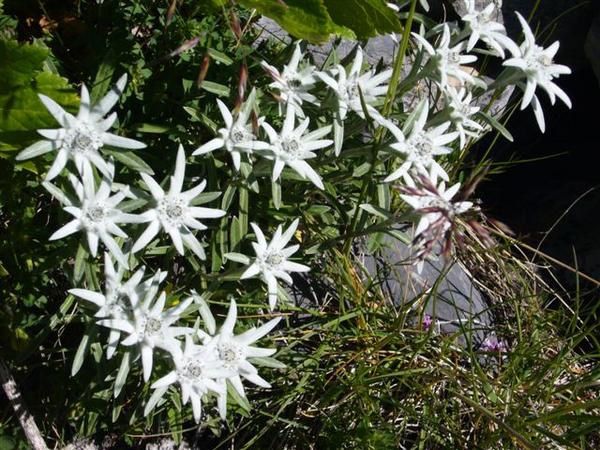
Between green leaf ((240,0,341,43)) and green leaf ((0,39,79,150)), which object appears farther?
green leaf ((240,0,341,43))

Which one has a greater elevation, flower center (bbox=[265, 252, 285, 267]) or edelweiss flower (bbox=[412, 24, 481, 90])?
edelweiss flower (bbox=[412, 24, 481, 90])

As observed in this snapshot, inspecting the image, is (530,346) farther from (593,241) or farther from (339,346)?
(593,241)

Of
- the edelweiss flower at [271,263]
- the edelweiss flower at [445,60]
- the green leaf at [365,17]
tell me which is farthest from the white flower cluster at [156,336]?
the edelweiss flower at [445,60]

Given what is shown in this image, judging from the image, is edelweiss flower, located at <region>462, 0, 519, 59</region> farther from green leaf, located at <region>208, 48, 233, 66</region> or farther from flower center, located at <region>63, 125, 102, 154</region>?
flower center, located at <region>63, 125, 102, 154</region>

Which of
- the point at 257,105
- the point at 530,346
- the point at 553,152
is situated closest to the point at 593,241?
the point at 553,152

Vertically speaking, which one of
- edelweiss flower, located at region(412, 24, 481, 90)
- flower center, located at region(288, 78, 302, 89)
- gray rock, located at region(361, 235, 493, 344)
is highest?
edelweiss flower, located at region(412, 24, 481, 90)

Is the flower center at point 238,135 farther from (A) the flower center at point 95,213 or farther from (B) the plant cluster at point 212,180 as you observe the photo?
(A) the flower center at point 95,213

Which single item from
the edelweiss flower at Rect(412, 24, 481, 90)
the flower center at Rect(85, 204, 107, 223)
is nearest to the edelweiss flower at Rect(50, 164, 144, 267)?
the flower center at Rect(85, 204, 107, 223)

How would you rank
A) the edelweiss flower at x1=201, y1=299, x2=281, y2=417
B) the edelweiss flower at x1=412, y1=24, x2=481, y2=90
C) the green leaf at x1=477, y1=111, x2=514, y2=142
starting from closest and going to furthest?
the edelweiss flower at x1=201, y1=299, x2=281, y2=417 → the edelweiss flower at x1=412, y1=24, x2=481, y2=90 → the green leaf at x1=477, y1=111, x2=514, y2=142
